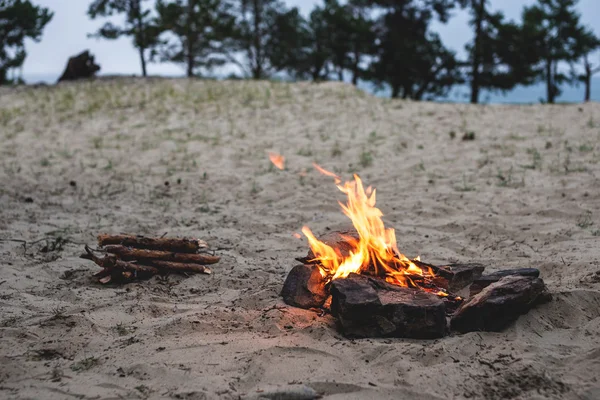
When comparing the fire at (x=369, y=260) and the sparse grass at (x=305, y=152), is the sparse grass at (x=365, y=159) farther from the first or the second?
the fire at (x=369, y=260)

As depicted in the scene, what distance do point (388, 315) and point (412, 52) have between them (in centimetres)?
2703

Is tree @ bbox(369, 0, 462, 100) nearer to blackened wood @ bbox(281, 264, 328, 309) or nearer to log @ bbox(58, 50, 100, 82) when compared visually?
log @ bbox(58, 50, 100, 82)

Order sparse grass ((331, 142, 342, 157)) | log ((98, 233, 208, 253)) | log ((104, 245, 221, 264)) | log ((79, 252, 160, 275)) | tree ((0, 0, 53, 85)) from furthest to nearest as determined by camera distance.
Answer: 1. tree ((0, 0, 53, 85))
2. sparse grass ((331, 142, 342, 157))
3. log ((98, 233, 208, 253))
4. log ((104, 245, 221, 264))
5. log ((79, 252, 160, 275))

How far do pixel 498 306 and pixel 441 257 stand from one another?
1762 millimetres

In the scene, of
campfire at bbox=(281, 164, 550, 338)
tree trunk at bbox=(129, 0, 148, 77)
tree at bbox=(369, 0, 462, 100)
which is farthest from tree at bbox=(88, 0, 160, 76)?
campfire at bbox=(281, 164, 550, 338)

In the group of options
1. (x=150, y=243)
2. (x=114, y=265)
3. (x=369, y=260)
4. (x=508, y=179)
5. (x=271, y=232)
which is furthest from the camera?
(x=508, y=179)

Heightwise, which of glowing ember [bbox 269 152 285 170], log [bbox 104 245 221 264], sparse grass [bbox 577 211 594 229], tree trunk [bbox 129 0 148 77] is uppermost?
tree trunk [bbox 129 0 148 77]

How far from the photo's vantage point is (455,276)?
4.15 metres

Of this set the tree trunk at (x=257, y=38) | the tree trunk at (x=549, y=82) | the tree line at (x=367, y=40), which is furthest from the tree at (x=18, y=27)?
the tree trunk at (x=549, y=82)

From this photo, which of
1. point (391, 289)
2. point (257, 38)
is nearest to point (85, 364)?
point (391, 289)

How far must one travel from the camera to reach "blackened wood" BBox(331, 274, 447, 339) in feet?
11.2

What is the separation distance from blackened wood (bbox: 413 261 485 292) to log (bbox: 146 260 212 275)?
1.95 meters

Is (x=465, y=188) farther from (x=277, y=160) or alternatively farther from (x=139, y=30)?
(x=139, y=30)

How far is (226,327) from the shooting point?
3621mm
